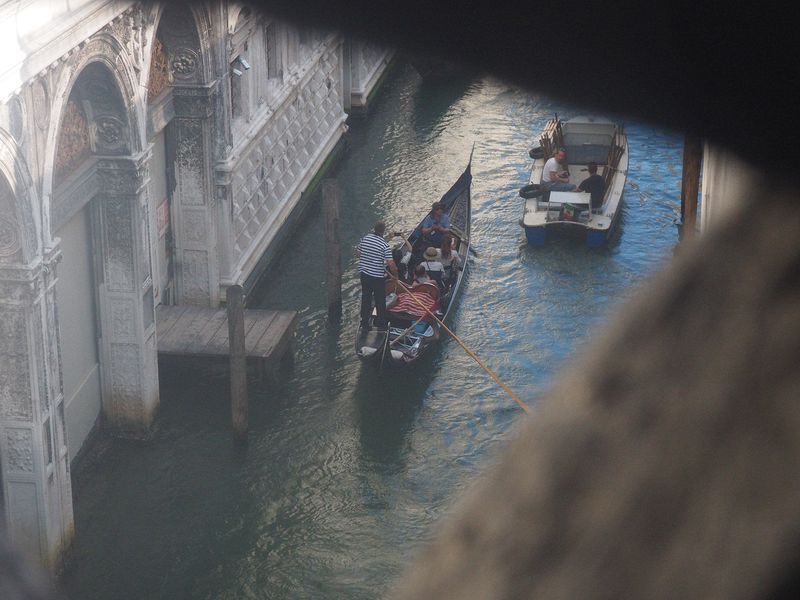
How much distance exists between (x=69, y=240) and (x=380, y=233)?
4442 mm

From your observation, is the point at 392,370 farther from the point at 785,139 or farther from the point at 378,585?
the point at 785,139

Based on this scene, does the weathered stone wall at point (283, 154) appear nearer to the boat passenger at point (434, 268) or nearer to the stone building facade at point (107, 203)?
the stone building facade at point (107, 203)

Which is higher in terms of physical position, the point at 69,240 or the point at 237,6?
the point at 237,6

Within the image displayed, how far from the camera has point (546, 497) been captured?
519mm

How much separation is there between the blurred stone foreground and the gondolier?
566 inches

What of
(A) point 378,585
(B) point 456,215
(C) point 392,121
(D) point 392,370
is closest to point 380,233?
(D) point 392,370

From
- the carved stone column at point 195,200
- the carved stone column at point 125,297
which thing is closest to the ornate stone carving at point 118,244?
the carved stone column at point 125,297

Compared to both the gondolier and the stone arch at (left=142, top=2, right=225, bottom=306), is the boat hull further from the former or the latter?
the stone arch at (left=142, top=2, right=225, bottom=306)

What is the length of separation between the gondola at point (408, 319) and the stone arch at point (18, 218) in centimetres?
589

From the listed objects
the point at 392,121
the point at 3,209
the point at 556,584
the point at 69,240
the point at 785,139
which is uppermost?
the point at 785,139

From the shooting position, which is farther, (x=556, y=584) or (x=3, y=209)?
(x=3, y=209)

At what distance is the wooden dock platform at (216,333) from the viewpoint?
45.2ft

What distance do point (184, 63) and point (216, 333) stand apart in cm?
291

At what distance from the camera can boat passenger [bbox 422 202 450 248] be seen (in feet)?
57.5
